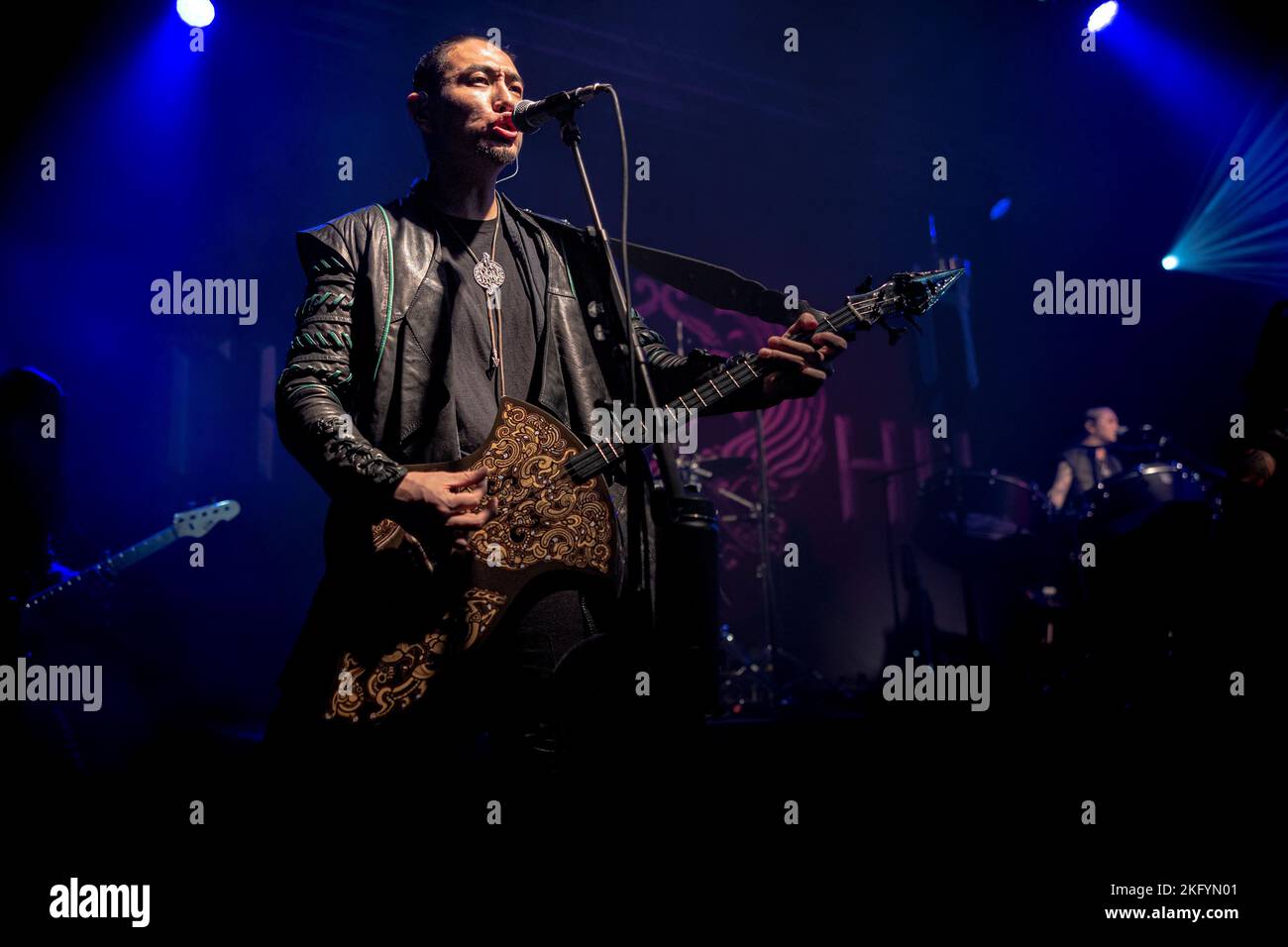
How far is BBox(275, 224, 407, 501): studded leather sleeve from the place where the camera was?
6.23ft

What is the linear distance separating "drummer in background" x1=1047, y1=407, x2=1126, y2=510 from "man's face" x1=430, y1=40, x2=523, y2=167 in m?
6.17

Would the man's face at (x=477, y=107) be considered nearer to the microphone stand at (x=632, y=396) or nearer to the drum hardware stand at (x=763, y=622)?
the microphone stand at (x=632, y=396)

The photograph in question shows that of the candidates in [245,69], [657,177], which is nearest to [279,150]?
[245,69]

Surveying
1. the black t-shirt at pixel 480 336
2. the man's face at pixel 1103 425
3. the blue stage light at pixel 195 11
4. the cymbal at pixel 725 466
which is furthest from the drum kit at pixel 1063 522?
the blue stage light at pixel 195 11

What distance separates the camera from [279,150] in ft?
23.8

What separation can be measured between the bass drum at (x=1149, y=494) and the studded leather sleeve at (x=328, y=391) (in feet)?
19.8

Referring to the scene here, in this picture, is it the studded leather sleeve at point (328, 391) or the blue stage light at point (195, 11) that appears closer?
the studded leather sleeve at point (328, 391)

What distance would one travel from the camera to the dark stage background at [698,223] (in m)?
6.59

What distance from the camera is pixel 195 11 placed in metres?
6.23

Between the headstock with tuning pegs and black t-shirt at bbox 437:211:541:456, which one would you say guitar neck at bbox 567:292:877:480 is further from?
black t-shirt at bbox 437:211:541:456

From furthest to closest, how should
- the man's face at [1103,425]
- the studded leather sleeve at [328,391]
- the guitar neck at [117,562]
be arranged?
the man's face at [1103,425] < the guitar neck at [117,562] < the studded leather sleeve at [328,391]

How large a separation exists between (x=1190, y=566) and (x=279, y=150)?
8282 mm

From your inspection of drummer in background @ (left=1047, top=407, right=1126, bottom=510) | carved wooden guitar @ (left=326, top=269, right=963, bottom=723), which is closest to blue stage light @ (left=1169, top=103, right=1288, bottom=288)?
drummer in background @ (left=1047, top=407, right=1126, bottom=510)
